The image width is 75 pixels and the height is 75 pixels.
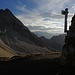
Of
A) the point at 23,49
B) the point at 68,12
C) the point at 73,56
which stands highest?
the point at 68,12

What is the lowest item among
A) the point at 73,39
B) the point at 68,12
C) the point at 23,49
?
the point at 23,49

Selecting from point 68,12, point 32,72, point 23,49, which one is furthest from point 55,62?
point 23,49

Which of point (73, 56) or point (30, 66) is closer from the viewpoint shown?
point (73, 56)

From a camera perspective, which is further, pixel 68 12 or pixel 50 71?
pixel 68 12

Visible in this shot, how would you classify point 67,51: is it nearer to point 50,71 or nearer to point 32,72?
point 50,71

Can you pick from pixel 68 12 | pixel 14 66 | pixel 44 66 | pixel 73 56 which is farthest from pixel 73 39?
pixel 14 66

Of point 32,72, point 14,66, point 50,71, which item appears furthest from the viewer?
point 14,66

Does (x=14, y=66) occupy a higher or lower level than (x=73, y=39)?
lower

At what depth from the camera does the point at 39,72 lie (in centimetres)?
2291

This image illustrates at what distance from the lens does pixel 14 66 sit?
90.0 ft

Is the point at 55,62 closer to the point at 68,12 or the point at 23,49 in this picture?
the point at 68,12

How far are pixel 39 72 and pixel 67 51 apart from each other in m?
4.81

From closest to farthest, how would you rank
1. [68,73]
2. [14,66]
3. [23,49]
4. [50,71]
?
[68,73] → [50,71] → [14,66] → [23,49]

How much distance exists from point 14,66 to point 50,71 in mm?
7303
